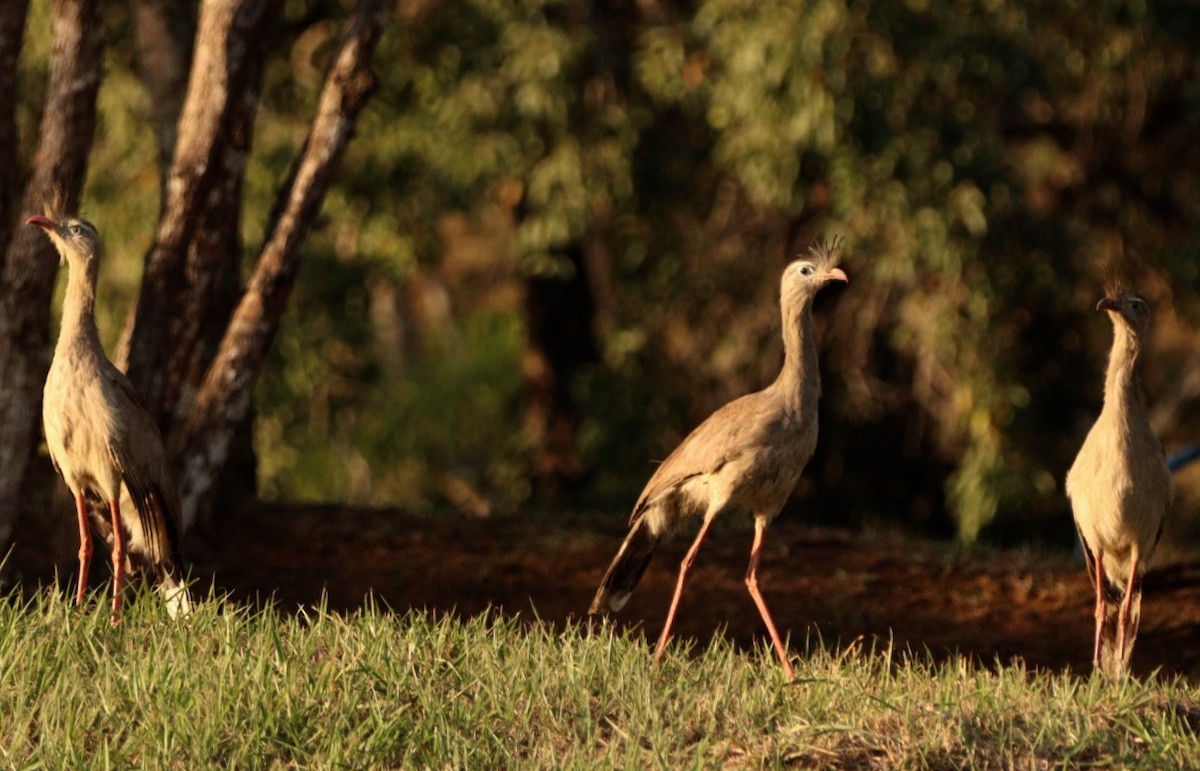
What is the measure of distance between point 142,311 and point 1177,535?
10.4 m

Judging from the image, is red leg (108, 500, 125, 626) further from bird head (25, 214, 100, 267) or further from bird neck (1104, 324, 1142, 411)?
bird neck (1104, 324, 1142, 411)

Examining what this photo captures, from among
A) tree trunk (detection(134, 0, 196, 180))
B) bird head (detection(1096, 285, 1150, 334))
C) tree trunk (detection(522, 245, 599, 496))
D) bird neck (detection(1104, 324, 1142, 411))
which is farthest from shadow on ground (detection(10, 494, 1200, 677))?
tree trunk (detection(522, 245, 599, 496))

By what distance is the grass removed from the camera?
4.58 m

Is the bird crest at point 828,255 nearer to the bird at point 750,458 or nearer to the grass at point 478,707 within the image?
the bird at point 750,458

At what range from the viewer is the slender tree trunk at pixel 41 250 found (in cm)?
695

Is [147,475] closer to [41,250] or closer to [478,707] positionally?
[41,250]

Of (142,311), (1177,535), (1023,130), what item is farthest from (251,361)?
(1177,535)

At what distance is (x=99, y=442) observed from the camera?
620 centimetres

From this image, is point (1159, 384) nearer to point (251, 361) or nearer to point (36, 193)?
point (251, 361)

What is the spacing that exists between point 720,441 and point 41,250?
270cm

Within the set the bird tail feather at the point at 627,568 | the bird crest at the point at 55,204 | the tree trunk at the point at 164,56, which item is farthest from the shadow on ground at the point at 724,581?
the tree trunk at the point at 164,56

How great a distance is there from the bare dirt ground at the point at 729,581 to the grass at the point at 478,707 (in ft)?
7.13

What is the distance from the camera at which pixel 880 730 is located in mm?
4801

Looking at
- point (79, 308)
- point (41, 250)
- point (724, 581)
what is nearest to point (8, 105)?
point (41, 250)
